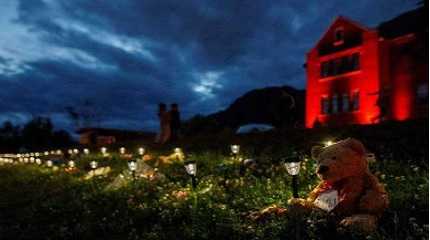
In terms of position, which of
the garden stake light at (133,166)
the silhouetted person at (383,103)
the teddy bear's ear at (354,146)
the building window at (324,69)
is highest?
the building window at (324,69)

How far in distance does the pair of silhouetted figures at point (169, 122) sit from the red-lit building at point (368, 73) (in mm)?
12178

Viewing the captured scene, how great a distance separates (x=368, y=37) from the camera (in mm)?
34594

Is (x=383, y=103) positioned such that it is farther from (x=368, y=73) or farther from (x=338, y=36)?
(x=338, y=36)

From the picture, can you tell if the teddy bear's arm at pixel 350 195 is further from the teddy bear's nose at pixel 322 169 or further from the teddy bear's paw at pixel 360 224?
the teddy bear's nose at pixel 322 169

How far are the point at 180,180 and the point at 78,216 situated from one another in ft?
12.5

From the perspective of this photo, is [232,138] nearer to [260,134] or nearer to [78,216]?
[260,134]

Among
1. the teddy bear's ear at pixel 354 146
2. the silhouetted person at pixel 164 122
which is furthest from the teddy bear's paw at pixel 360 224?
the silhouetted person at pixel 164 122

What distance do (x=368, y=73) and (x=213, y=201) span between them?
26.5 metres

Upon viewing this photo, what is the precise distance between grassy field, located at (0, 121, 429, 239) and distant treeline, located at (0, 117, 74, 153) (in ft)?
169

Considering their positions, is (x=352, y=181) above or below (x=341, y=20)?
below

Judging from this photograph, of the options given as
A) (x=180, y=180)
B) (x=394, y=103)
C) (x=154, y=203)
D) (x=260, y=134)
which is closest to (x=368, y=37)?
(x=394, y=103)

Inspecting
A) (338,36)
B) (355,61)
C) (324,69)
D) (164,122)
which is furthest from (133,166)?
(338,36)

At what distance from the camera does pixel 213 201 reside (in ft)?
35.0

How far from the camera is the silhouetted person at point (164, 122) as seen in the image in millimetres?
29139
